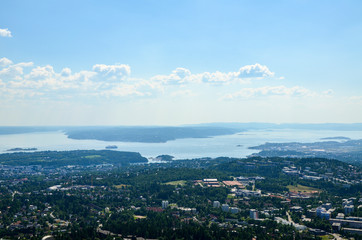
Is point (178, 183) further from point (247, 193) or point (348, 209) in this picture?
point (348, 209)

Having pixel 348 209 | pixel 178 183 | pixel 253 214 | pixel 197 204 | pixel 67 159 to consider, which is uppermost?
pixel 348 209

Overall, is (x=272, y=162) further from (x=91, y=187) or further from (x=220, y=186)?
(x=91, y=187)

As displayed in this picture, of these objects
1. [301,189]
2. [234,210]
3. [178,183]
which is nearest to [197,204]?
[234,210]

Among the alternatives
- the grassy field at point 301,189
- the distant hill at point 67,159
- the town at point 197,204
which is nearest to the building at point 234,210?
the town at point 197,204

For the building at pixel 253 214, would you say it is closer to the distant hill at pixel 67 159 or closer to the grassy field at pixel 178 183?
the grassy field at pixel 178 183

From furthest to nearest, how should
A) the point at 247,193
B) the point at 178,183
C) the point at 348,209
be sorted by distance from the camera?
the point at 178,183, the point at 247,193, the point at 348,209

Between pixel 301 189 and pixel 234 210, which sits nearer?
pixel 234 210

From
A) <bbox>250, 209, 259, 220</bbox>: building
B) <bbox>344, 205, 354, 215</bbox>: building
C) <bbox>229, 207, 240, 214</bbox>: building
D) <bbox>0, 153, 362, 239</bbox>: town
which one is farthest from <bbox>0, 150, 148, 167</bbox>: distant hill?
<bbox>344, 205, 354, 215</bbox>: building

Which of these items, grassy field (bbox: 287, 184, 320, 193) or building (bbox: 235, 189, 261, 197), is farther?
grassy field (bbox: 287, 184, 320, 193)

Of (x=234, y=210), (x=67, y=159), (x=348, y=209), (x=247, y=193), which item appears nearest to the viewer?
(x=348, y=209)

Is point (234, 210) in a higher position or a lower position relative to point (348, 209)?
lower

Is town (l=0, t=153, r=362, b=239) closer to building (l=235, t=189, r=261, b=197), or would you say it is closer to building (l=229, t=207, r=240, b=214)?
building (l=235, t=189, r=261, b=197)

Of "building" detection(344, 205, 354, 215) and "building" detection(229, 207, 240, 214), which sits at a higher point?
"building" detection(344, 205, 354, 215)
